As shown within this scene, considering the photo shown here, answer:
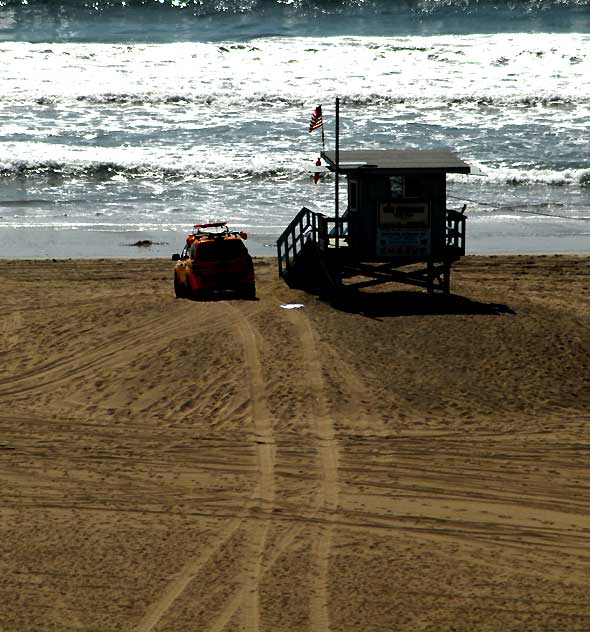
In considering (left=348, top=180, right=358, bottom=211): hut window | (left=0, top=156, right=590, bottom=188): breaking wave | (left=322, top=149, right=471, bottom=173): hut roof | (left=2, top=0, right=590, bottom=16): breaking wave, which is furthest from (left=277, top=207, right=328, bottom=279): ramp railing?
(left=2, top=0, right=590, bottom=16): breaking wave

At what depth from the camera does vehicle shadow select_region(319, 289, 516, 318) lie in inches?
783

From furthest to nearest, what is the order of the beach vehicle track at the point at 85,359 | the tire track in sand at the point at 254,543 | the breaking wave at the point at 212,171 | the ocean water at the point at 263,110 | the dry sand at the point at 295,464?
1. the breaking wave at the point at 212,171
2. the ocean water at the point at 263,110
3. the beach vehicle track at the point at 85,359
4. the dry sand at the point at 295,464
5. the tire track in sand at the point at 254,543

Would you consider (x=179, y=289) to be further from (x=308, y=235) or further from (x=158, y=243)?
(x=158, y=243)

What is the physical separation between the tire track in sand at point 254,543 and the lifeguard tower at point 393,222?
5.16m

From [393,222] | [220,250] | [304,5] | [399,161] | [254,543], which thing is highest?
[304,5]

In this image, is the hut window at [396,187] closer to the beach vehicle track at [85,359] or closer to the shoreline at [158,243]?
the beach vehicle track at [85,359]

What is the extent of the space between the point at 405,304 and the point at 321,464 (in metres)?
6.70

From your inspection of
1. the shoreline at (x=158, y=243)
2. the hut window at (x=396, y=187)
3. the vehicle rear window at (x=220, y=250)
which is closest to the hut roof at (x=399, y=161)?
the hut window at (x=396, y=187)

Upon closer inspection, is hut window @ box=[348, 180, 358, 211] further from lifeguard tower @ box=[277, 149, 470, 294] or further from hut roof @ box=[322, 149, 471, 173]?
hut roof @ box=[322, 149, 471, 173]

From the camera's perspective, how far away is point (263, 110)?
4944 cm

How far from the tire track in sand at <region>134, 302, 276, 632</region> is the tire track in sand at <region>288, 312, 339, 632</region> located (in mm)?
552

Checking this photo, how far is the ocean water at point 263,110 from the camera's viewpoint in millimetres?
33094

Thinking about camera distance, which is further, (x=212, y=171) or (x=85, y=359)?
(x=212, y=171)

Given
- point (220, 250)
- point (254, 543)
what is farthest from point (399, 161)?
point (254, 543)
